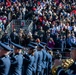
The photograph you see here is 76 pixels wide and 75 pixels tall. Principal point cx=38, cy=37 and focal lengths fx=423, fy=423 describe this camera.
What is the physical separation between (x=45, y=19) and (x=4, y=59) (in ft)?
48.5

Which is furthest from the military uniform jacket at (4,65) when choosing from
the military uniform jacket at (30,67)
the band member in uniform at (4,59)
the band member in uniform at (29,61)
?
the military uniform jacket at (30,67)

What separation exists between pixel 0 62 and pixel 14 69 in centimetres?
108

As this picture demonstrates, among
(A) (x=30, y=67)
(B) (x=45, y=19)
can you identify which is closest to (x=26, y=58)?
(A) (x=30, y=67)

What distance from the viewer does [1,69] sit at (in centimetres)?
1248

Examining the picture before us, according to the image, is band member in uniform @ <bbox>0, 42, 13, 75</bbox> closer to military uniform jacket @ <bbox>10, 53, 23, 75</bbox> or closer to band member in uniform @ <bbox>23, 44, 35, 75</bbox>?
military uniform jacket @ <bbox>10, 53, 23, 75</bbox>

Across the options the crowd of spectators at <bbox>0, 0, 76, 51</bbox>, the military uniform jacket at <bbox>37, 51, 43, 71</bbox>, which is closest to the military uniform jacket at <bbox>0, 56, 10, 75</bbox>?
the military uniform jacket at <bbox>37, 51, 43, 71</bbox>

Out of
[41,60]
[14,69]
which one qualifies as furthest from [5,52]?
[41,60]

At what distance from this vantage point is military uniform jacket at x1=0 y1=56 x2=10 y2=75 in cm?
1224

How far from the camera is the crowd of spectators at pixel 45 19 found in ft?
74.3

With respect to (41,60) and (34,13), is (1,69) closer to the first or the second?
(41,60)

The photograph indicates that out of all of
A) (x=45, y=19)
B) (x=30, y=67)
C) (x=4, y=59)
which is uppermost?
(x=45, y=19)

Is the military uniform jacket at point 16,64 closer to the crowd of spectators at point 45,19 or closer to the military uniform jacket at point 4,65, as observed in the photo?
the military uniform jacket at point 4,65

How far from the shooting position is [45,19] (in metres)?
26.8

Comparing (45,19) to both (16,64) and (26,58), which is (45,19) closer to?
(26,58)
